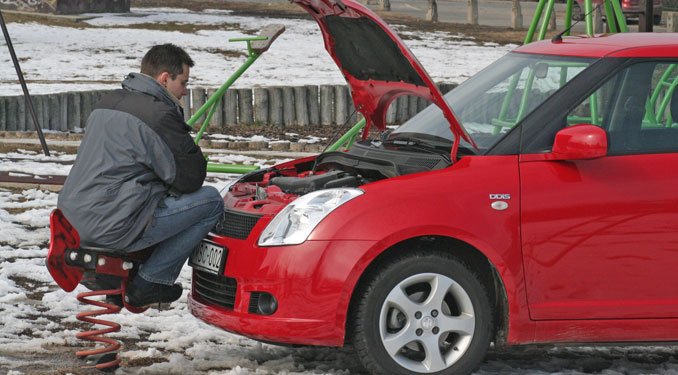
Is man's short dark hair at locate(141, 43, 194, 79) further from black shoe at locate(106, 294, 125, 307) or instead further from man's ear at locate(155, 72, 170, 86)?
black shoe at locate(106, 294, 125, 307)

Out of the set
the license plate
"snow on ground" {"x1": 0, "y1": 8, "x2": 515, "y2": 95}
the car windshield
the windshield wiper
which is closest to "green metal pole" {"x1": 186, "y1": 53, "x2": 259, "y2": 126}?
the car windshield

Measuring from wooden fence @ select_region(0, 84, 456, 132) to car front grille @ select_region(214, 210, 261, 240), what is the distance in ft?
34.3

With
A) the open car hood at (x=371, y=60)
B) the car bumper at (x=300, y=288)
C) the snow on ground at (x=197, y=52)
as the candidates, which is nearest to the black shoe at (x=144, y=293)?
the car bumper at (x=300, y=288)

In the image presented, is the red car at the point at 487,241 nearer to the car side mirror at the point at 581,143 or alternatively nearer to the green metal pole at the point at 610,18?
the car side mirror at the point at 581,143

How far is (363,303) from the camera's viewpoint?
6.43 m

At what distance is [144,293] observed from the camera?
22.9 feet

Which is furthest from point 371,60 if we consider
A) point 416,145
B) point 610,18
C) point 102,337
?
point 610,18

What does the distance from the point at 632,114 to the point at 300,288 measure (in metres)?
1.72

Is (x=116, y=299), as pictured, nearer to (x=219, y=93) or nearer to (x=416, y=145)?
(x=416, y=145)

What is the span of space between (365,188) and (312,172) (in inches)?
46.1

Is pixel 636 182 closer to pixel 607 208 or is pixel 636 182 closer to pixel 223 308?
pixel 607 208

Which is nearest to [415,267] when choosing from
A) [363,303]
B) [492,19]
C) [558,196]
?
[363,303]

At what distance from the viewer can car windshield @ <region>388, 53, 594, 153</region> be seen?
6973 millimetres

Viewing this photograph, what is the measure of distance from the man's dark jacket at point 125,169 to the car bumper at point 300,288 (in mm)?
535
